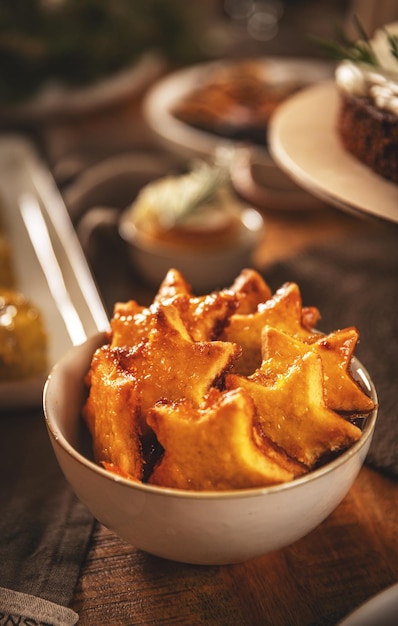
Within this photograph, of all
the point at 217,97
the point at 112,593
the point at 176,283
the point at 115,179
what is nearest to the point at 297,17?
the point at 217,97

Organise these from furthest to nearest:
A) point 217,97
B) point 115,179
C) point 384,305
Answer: point 217,97 → point 115,179 → point 384,305

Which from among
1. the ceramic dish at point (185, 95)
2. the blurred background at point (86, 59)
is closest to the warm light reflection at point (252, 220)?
the ceramic dish at point (185, 95)

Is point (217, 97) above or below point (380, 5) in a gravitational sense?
below

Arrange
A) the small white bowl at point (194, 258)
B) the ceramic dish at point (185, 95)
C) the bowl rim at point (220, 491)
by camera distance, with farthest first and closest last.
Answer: the ceramic dish at point (185, 95), the small white bowl at point (194, 258), the bowl rim at point (220, 491)

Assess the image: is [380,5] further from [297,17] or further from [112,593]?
[112,593]

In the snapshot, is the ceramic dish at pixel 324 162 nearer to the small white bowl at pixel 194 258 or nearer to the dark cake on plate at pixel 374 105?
the dark cake on plate at pixel 374 105

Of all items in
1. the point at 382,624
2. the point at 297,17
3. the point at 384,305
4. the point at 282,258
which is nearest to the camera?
the point at 382,624
